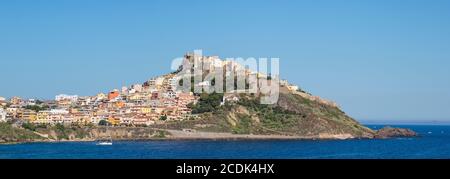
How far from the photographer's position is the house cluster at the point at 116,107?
7700 cm

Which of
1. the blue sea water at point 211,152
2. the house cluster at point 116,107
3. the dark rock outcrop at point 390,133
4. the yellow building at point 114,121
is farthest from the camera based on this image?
the dark rock outcrop at point 390,133

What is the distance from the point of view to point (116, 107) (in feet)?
274

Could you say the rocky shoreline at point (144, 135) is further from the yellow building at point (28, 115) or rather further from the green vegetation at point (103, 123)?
the yellow building at point (28, 115)

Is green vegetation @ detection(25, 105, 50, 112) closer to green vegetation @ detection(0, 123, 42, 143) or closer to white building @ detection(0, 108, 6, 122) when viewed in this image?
white building @ detection(0, 108, 6, 122)

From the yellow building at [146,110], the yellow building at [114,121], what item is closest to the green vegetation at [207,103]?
the yellow building at [146,110]

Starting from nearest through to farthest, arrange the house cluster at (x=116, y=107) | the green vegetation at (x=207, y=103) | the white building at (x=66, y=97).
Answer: the house cluster at (x=116, y=107)
the green vegetation at (x=207, y=103)
the white building at (x=66, y=97)

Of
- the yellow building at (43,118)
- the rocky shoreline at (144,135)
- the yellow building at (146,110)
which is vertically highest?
the yellow building at (146,110)

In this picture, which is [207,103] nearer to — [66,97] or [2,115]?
[66,97]

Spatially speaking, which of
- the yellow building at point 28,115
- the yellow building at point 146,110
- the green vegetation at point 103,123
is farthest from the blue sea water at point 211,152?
the yellow building at point 146,110

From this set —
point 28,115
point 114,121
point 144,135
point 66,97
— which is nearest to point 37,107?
point 28,115

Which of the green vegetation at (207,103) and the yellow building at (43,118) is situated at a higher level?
the green vegetation at (207,103)

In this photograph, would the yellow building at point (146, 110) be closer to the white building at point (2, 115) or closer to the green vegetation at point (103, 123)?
the green vegetation at point (103, 123)

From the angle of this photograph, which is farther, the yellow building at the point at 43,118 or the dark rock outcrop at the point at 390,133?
the dark rock outcrop at the point at 390,133

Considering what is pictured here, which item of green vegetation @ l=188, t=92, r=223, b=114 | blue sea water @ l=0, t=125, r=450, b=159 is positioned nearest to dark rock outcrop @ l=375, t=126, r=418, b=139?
green vegetation @ l=188, t=92, r=223, b=114
